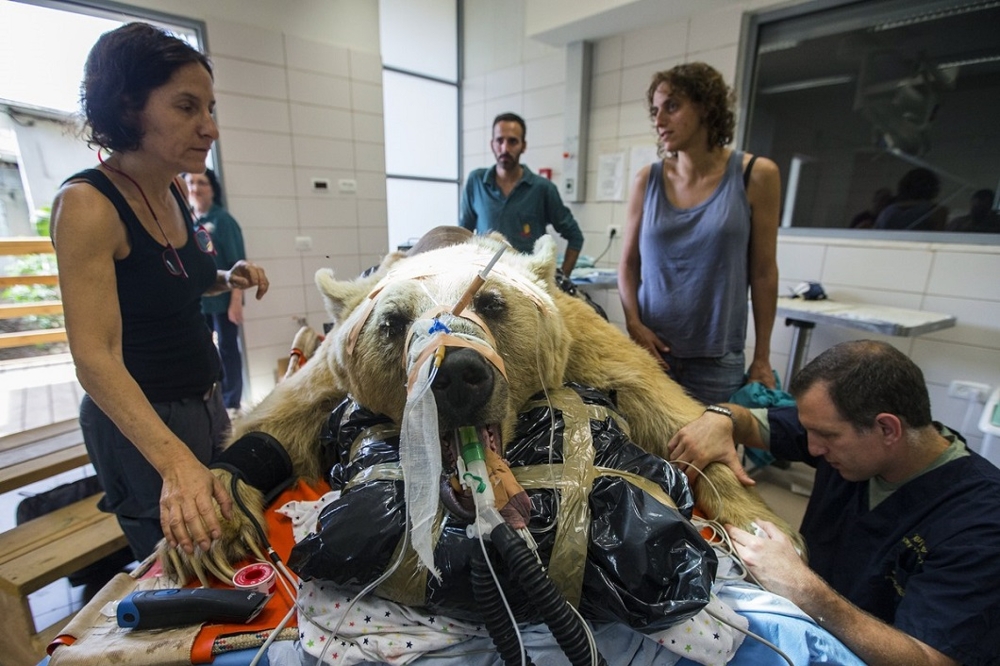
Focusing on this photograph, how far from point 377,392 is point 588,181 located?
11.3 feet

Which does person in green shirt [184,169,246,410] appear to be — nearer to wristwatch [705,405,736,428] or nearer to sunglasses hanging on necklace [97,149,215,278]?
sunglasses hanging on necklace [97,149,215,278]

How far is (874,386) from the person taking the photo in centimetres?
94

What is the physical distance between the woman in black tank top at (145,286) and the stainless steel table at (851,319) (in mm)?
2434

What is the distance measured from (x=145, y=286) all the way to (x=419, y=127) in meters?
2.60

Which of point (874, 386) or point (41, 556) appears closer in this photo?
point (874, 386)

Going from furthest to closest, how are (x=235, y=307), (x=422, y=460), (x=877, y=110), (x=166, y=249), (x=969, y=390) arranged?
(x=235, y=307) → (x=877, y=110) → (x=969, y=390) → (x=166, y=249) → (x=422, y=460)

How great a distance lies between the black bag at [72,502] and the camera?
1.81m

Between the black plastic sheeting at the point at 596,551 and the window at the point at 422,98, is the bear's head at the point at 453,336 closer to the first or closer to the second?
the black plastic sheeting at the point at 596,551

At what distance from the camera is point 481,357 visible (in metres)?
0.67

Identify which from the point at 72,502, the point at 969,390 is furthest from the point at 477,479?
the point at 969,390

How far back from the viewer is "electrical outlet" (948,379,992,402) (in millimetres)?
2371

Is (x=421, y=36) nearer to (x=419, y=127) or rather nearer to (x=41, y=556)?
(x=419, y=127)

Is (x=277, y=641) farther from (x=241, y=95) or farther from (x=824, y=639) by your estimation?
(x=241, y=95)

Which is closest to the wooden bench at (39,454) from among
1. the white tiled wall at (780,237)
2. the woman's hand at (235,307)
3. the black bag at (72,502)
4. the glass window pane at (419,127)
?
the black bag at (72,502)
